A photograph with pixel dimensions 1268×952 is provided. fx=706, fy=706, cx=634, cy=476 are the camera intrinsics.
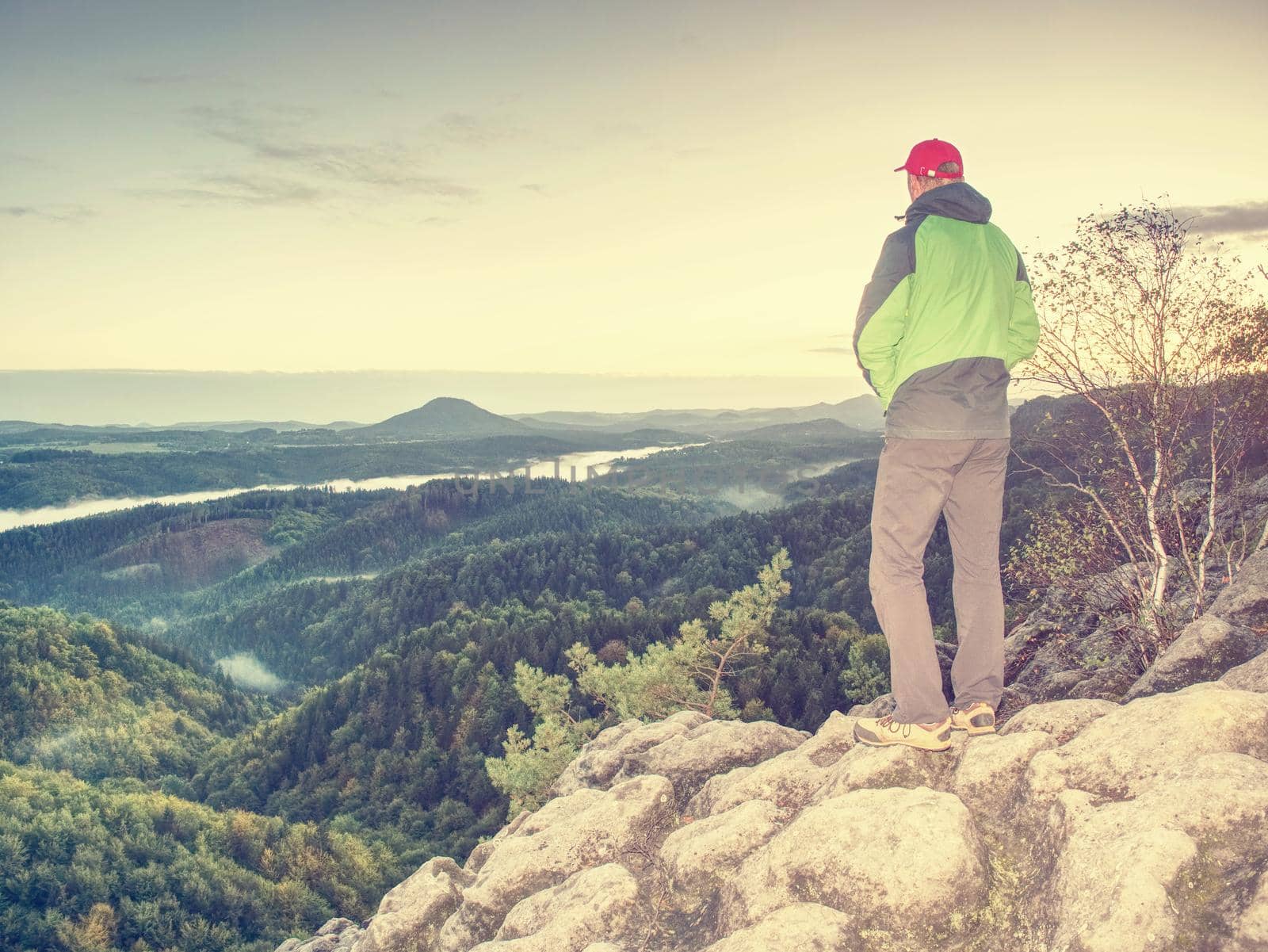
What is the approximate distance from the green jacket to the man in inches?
0.4

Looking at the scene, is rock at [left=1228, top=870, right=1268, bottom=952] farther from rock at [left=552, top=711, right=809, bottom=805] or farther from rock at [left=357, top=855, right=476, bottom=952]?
rock at [left=357, top=855, right=476, bottom=952]

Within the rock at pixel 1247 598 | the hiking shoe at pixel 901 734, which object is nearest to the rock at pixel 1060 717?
the hiking shoe at pixel 901 734

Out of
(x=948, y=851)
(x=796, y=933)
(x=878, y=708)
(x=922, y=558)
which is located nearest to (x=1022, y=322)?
(x=922, y=558)

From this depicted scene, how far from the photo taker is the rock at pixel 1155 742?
582cm

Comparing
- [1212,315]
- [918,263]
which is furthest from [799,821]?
[1212,315]

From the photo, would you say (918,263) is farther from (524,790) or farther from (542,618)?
(542,618)

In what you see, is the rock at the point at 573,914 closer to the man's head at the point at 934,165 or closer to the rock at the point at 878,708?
the rock at the point at 878,708

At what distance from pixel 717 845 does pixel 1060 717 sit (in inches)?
148

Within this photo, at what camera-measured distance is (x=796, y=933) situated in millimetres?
5785

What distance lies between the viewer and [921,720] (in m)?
7.09

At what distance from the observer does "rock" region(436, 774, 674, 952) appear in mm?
8812

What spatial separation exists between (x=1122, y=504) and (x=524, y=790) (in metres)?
16.4

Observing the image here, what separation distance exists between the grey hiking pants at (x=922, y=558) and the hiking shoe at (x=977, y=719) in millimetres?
71

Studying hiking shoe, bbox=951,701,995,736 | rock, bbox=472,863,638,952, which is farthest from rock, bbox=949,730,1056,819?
rock, bbox=472,863,638,952
